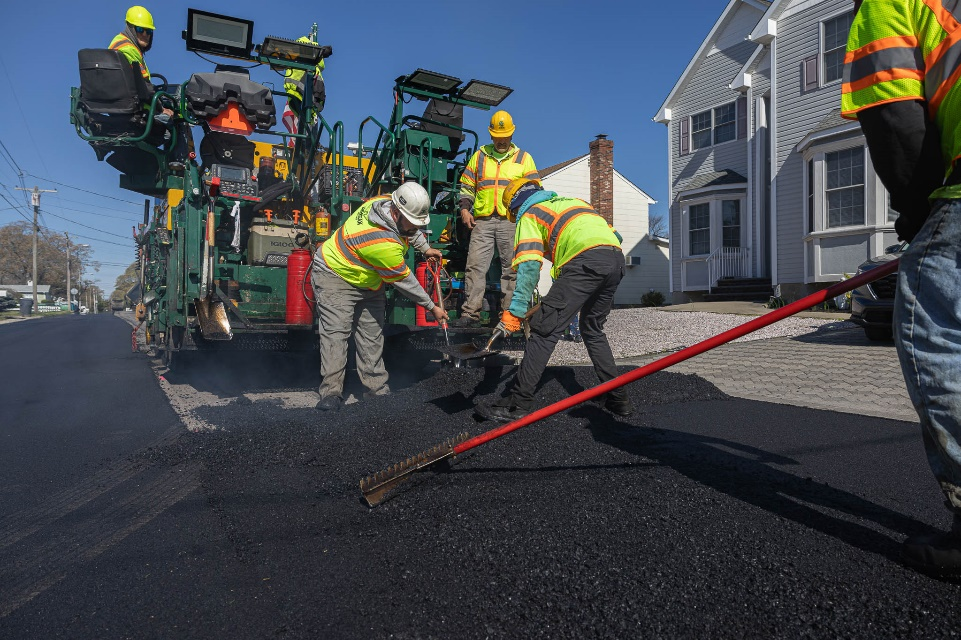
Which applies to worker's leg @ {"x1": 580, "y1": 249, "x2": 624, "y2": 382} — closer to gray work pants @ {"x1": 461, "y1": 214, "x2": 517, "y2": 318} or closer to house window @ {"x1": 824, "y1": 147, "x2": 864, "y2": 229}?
gray work pants @ {"x1": 461, "y1": 214, "x2": 517, "y2": 318}

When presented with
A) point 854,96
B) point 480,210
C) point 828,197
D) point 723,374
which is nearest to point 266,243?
point 480,210

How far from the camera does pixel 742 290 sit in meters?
15.4

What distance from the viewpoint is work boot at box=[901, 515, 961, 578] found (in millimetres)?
1865

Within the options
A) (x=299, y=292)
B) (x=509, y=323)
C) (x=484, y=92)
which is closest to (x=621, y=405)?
(x=509, y=323)

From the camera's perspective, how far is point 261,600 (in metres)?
2.05

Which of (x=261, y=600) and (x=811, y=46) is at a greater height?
(x=811, y=46)

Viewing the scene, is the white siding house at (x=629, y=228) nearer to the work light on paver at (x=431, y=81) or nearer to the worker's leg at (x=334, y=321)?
the work light on paver at (x=431, y=81)

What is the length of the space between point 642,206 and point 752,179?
919cm

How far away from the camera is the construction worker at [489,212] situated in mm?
6445

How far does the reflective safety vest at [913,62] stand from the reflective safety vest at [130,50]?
21.9ft

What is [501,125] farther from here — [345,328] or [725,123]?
[725,123]

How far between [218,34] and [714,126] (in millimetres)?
14075

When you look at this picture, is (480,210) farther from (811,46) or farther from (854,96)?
(811,46)

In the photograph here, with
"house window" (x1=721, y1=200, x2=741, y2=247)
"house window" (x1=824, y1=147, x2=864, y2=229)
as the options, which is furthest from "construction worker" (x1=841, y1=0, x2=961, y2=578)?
"house window" (x1=721, y1=200, x2=741, y2=247)
